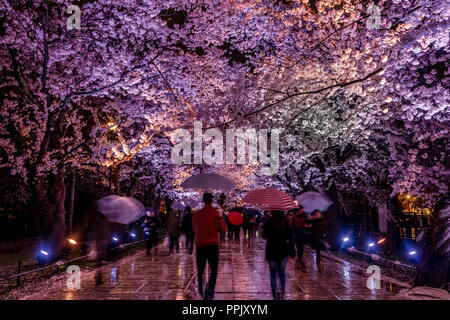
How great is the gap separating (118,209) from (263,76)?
11.9 metres

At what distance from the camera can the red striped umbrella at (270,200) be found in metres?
14.1

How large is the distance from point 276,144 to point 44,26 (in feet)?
52.3

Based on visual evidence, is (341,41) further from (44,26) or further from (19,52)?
(19,52)

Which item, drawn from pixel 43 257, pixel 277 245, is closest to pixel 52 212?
pixel 43 257

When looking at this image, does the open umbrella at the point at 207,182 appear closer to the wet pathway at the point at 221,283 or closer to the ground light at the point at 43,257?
the wet pathway at the point at 221,283

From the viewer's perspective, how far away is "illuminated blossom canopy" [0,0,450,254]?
41.9 feet

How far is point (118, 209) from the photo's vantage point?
43.9 feet

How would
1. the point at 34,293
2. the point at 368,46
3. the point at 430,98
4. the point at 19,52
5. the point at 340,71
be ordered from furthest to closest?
the point at 19,52 → the point at 340,71 → the point at 430,98 → the point at 368,46 → the point at 34,293

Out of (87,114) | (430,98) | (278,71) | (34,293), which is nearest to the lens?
(34,293)

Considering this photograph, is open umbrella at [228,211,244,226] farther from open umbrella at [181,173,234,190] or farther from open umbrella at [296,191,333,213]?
open umbrella at [296,191,333,213]

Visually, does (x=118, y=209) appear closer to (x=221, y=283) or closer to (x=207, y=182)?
(x=221, y=283)

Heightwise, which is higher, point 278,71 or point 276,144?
point 278,71
